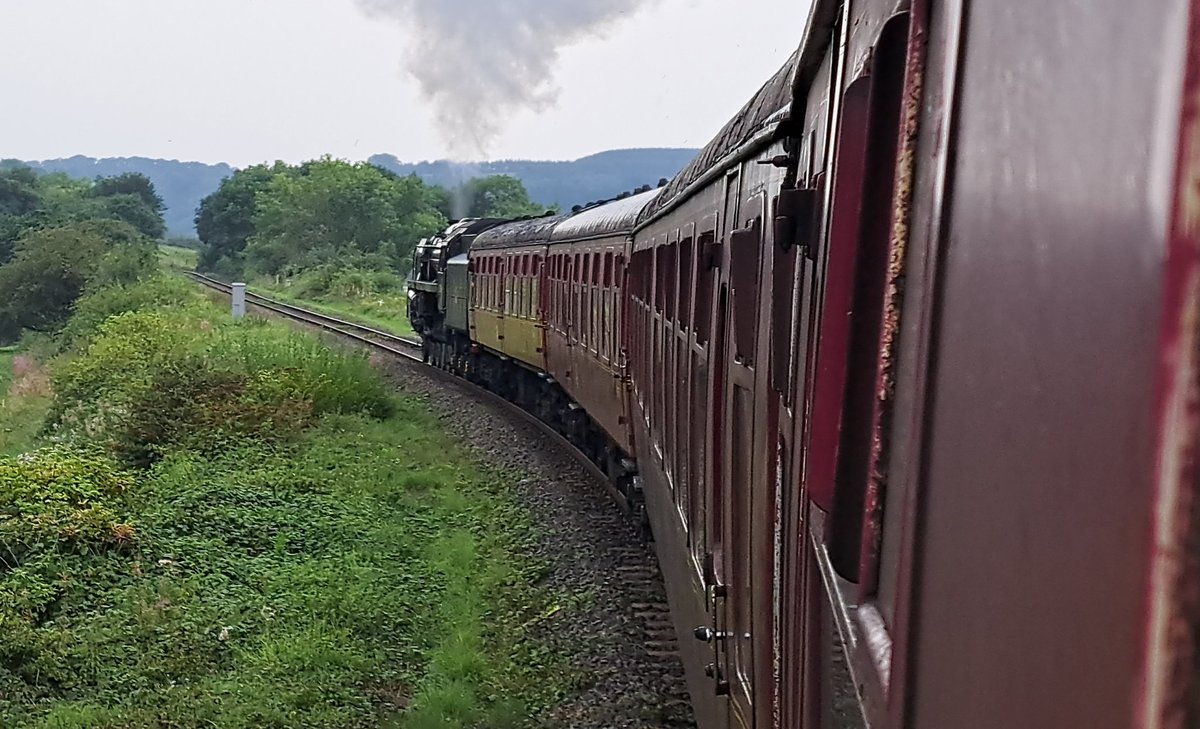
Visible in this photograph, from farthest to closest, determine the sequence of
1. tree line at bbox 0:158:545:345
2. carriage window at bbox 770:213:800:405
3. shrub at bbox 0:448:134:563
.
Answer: tree line at bbox 0:158:545:345 → shrub at bbox 0:448:134:563 → carriage window at bbox 770:213:800:405

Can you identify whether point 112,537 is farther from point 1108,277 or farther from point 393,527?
point 1108,277

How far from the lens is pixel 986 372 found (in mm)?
1050

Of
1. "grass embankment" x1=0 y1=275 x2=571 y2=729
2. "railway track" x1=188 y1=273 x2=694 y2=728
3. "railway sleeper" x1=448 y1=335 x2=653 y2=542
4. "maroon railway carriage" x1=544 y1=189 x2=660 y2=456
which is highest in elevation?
"maroon railway carriage" x1=544 y1=189 x2=660 y2=456

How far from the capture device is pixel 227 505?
12.4m

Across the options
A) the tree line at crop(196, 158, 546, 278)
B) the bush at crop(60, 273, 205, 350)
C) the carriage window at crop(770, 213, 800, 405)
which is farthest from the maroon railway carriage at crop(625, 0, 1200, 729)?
the tree line at crop(196, 158, 546, 278)

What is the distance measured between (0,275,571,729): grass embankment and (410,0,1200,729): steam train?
5.25 meters

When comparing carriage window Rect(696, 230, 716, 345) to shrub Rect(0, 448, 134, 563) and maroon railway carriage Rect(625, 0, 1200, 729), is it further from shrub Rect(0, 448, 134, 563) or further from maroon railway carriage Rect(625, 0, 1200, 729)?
shrub Rect(0, 448, 134, 563)

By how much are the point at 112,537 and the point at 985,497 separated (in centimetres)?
1085

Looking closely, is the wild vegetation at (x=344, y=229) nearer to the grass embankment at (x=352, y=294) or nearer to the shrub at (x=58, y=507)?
the grass embankment at (x=352, y=294)

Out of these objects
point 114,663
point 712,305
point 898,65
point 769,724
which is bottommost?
point 114,663

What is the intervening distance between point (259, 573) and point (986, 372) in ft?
32.7

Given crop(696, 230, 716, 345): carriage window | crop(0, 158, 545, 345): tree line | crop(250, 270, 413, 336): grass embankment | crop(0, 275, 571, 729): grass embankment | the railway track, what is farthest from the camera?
crop(250, 270, 413, 336): grass embankment

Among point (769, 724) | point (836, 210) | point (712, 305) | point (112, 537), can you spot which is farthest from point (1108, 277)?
point (112, 537)

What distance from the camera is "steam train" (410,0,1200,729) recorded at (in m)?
0.67
